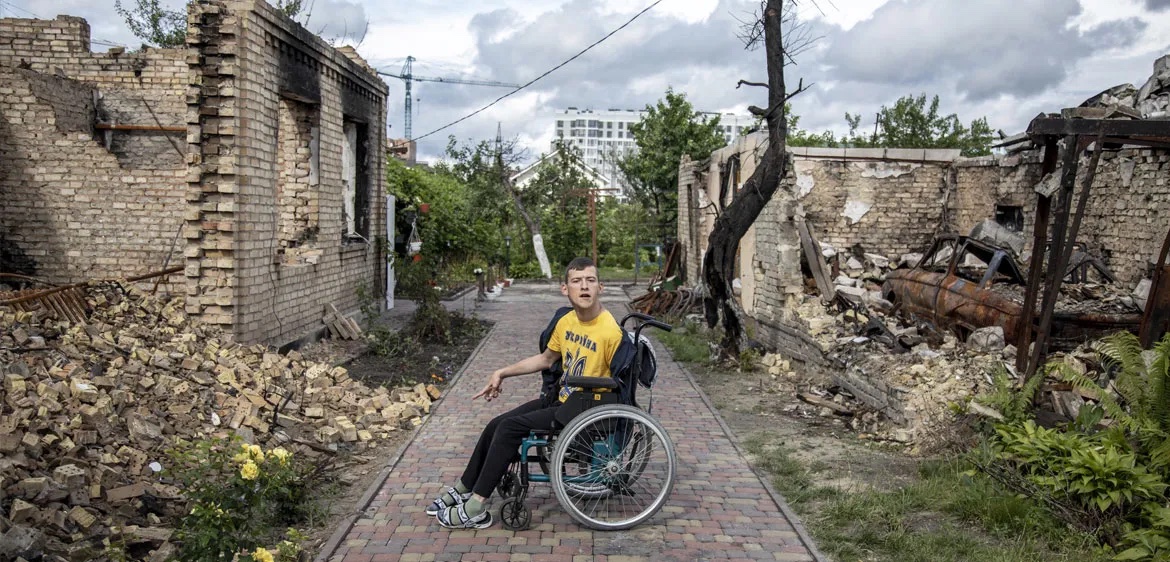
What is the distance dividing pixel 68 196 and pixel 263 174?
461 centimetres

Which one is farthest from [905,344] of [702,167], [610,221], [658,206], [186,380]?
[610,221]

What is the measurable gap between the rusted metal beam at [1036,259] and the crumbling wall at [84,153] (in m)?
11.5

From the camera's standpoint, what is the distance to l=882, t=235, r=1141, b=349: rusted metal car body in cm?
755

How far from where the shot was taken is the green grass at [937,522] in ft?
15.1

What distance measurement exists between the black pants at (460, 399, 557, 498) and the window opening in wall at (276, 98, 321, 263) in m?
7.33

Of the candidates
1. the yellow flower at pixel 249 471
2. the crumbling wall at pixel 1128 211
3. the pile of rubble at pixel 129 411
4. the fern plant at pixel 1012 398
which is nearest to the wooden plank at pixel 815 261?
the crumbling wall at pixel 1128 211

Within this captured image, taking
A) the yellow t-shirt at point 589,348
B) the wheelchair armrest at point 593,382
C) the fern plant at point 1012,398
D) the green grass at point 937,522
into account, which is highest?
the yellow t-shirt at point 589,348

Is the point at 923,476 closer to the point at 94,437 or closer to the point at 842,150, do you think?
the point at 94,437

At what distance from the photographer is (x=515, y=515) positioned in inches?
195

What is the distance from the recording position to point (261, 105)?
960 centimetres

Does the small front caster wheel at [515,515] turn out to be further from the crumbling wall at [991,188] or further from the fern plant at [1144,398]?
the crumbling wall at [991,188]

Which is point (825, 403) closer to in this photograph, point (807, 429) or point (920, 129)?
point (807, 429)

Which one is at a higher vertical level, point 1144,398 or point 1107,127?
point 1107,127

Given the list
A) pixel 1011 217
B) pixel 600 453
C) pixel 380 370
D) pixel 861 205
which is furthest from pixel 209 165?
pixel 1011 217
